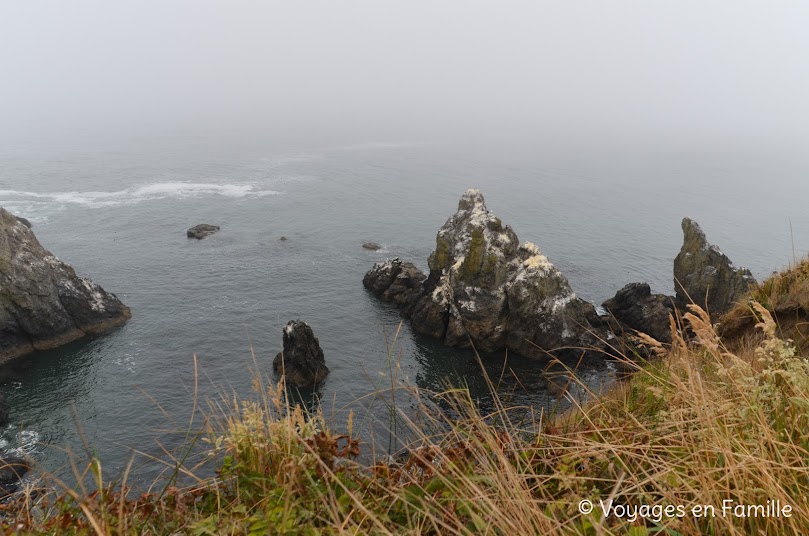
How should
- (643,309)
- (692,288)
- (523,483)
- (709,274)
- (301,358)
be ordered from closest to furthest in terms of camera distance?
(523,483)
(301,358)
(643,309)
(709,274)
(692,288)

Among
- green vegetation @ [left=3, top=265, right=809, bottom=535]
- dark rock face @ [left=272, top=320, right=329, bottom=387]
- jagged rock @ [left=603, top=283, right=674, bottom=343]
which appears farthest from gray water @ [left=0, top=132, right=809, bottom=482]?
jagged rock @ [left=603, top=283, right=674, bottom=343]

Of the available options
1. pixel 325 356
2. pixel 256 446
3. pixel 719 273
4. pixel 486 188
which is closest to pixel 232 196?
pixel 486 188

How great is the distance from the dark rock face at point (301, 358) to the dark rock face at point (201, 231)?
41581 millimetres

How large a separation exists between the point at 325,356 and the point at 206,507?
41.8 m

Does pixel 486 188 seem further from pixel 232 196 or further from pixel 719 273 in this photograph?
pixel 719 273

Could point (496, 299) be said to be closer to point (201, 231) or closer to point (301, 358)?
point (301, 358)

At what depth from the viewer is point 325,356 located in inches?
1828

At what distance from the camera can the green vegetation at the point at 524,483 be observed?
12.7 ft

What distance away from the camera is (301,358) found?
4194 centimetres

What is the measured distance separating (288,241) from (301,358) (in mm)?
38776

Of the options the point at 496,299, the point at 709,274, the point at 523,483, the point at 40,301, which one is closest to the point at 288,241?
the point at 40,301

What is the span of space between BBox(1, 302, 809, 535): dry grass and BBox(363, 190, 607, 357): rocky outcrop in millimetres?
42093

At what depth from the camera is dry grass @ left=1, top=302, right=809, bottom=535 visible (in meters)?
3.87

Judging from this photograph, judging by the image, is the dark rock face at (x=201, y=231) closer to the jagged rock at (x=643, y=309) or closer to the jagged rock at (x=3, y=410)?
the jagged rock at (x=3, y=410)
